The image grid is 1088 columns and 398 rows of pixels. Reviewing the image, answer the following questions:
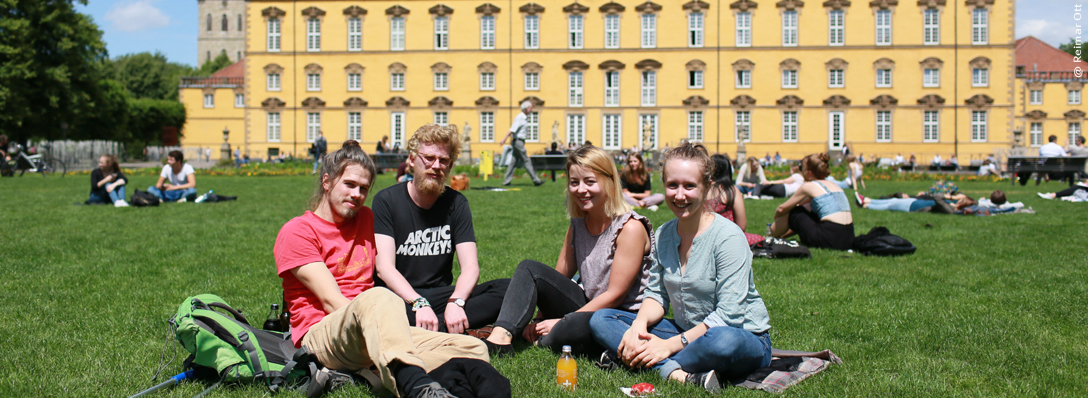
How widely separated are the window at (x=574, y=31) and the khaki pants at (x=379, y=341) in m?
43.7

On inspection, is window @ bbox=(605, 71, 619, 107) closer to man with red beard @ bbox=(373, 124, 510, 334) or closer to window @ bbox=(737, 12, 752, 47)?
window @ bbox=(737, 12, 752, 47)

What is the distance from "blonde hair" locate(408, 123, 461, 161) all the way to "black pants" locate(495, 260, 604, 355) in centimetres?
76

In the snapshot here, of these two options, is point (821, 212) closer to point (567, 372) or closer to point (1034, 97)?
point (567, 372)

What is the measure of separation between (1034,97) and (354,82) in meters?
46.5

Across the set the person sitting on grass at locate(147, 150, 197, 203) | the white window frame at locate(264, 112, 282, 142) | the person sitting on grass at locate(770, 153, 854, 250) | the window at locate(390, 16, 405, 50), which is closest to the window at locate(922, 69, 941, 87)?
the window at locate(390, 16, 405, 50)

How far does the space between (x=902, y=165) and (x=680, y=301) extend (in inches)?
1579

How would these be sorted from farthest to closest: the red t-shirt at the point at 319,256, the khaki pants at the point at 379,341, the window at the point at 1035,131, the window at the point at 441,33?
the window at the point at 1035,131, the window at the point at 441,33, the red t-shirt at the point at 319,256, the khaki pants at the point at 379,341

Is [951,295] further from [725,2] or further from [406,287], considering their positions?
[725,2]

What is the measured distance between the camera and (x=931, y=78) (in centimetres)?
4434

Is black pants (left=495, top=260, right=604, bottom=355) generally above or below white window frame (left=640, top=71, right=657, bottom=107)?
below

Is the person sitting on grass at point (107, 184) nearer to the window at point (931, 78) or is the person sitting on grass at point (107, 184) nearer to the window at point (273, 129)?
the window at point (273, 129)

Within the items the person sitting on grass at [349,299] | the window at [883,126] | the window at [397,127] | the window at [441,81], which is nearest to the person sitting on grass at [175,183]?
the person sitting on grass at [349,299]

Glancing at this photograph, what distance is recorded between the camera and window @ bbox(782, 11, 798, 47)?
44781mm

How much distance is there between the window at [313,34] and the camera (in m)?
46.9
